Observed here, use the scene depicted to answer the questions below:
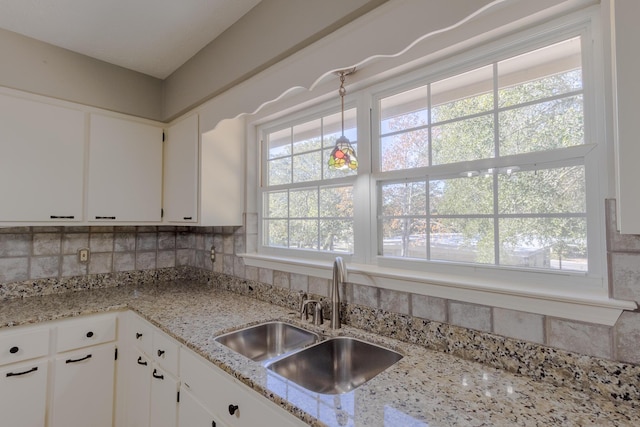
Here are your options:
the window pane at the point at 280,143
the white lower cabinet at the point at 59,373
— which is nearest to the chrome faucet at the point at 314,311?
the window pane at the point at 280,143

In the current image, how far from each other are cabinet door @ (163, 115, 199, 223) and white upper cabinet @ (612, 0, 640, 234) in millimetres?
2109

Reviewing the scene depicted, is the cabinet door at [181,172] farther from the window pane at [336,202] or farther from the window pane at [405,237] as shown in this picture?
the window pane at [405,237]

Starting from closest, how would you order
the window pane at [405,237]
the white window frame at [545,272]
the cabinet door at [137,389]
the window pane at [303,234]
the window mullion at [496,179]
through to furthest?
the white window frame at [545,272] → the window mullion at [496,179] → the window pane at [405,237] → the cabinet door at [137,389] → the window pane at [303,234]

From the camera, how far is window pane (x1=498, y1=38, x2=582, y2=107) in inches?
42.8

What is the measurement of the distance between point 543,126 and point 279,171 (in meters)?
1.50

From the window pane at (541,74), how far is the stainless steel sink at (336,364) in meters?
1.11

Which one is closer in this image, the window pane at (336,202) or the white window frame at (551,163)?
the white window frame at (551,163)

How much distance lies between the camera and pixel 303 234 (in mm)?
2002

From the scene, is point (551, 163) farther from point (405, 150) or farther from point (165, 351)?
point (165, 351)

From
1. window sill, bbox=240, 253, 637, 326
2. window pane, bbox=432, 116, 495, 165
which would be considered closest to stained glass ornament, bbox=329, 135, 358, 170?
window pane, bbox=432, 116, 495, 165

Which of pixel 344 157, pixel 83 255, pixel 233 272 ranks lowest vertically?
pixel 233 272

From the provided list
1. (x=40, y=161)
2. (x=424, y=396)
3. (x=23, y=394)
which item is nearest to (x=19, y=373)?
(x=23, y=394)

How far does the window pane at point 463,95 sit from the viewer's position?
1.28m

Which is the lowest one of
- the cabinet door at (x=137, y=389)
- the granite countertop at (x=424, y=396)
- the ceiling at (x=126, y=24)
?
the cabinet door at (x=137, y=389)
